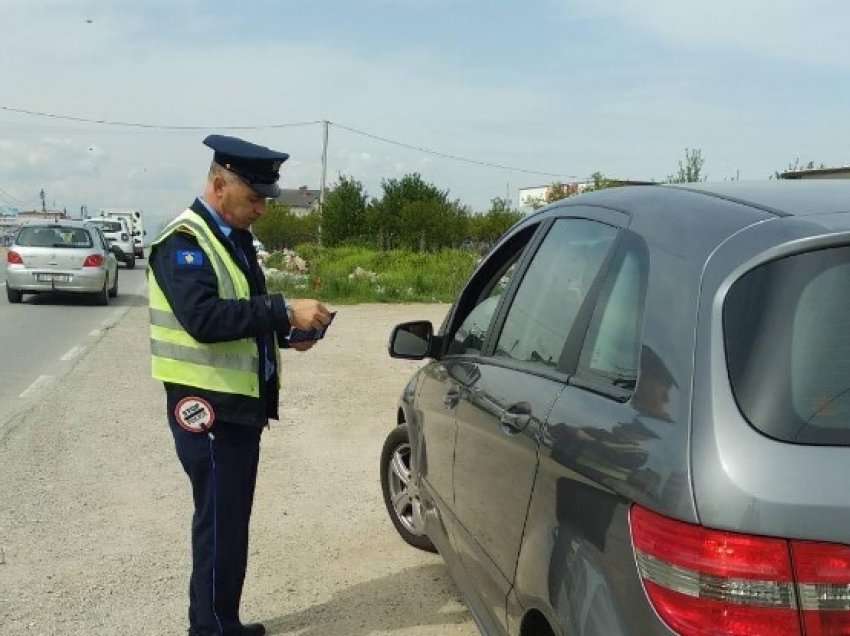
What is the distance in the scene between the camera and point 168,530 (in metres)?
4.93

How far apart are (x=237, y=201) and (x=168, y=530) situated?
2448 mm

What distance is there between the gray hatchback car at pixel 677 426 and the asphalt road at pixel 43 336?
6.41 m

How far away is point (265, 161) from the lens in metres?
3.21

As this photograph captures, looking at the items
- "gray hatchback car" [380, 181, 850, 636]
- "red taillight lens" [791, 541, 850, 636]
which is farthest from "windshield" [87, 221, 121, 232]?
"red taillight lens" [791, 541, 850, 636]

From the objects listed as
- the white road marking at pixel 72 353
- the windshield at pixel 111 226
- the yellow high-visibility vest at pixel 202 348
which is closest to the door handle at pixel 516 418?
the yellow high-visibility vest at pixel 202 348

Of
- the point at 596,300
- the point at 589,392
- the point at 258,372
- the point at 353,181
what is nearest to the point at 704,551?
the point at 589,392

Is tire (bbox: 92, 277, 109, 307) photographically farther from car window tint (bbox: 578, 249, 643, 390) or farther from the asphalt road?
car window tint (bbox: 578, 249, 643, 390)

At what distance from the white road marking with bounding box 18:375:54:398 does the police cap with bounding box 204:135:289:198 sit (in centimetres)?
638

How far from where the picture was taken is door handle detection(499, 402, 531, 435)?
2453 millimetres

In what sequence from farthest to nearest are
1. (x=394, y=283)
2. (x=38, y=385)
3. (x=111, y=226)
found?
(x=111, y=226) < (x=394, y=283) < (x=38, y=385)

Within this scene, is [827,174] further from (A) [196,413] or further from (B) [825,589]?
(A) [196,413]

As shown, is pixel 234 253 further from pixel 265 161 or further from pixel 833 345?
pixel 833 345

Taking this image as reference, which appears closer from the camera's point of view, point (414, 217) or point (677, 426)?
point (677, 426)

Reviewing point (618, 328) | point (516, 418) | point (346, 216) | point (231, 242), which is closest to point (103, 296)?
point (231, 242)
